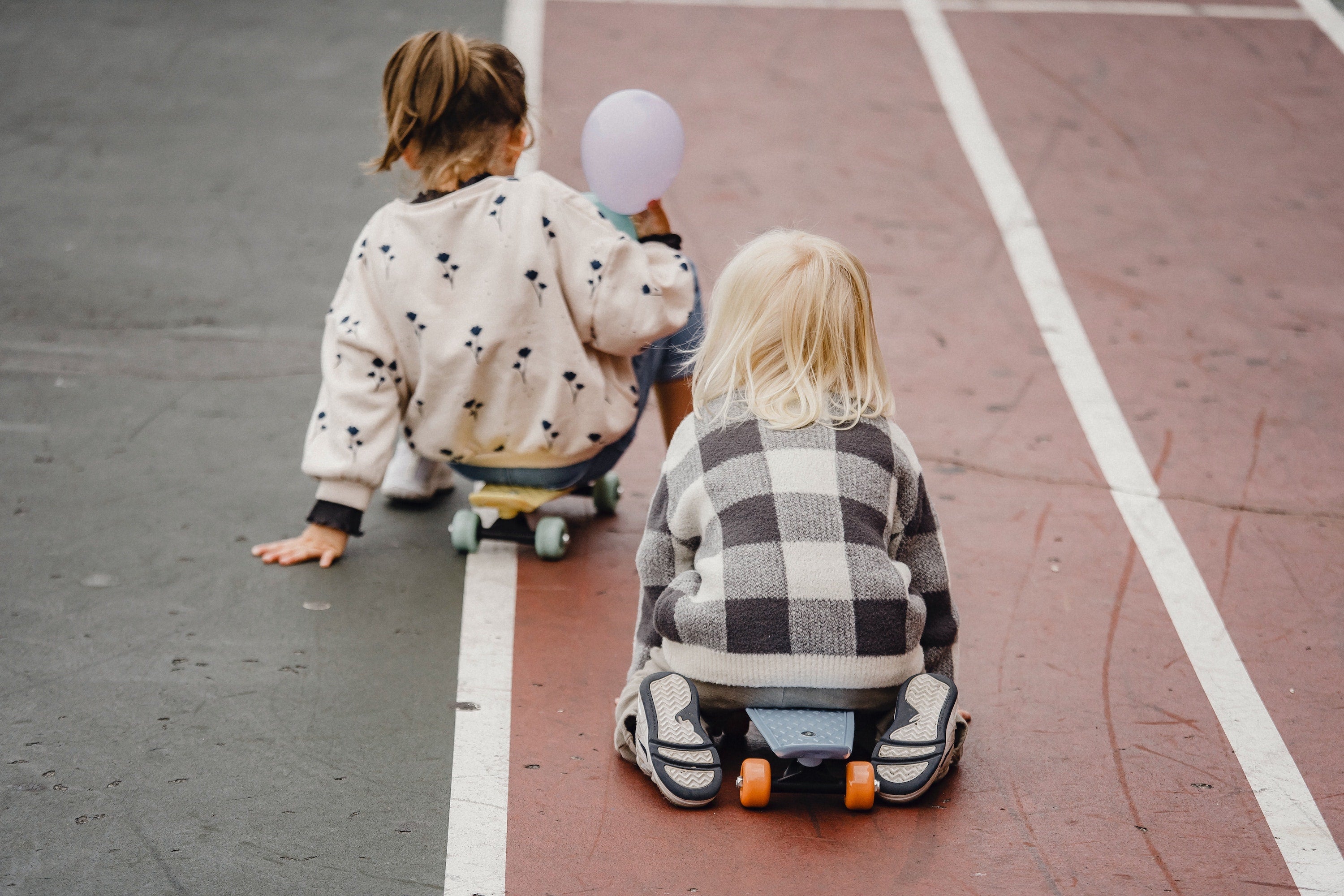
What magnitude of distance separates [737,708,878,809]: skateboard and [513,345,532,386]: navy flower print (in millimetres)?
1218

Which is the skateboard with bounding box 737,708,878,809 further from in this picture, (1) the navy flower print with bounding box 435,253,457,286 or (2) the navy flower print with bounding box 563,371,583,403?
(1) the navy flower print with bounding box 435,253,457,286

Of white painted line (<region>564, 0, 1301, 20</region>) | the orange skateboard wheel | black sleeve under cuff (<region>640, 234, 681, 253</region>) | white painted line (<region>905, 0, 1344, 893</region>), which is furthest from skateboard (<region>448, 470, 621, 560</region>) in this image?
white painted line (<region>564, 0, 1301, 20</region>)

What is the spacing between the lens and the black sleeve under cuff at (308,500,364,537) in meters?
3.60

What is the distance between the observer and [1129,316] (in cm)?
503

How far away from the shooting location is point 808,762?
2707 millimetres

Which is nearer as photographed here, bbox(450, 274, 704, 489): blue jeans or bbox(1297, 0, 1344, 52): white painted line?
bbox(450, 274, 704, 489): blue jeans

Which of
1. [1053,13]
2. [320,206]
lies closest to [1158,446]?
[320,206]

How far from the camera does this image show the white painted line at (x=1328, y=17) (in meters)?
7.60

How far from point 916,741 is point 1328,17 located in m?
6.92

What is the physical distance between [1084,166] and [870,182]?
1.06 m

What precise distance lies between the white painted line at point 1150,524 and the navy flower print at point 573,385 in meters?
1.69

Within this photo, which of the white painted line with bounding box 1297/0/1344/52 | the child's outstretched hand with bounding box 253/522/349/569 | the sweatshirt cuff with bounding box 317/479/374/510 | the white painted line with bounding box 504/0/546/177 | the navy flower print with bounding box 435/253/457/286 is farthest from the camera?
the white painted line with bounding box 1297/0/1344/52

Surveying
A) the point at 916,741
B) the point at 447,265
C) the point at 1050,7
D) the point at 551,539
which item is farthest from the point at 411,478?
the point at 1050,7

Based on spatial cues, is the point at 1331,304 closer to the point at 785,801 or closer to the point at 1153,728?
the point at 1153,728
